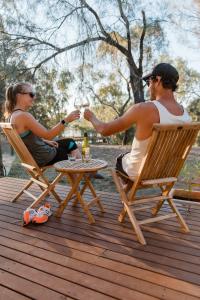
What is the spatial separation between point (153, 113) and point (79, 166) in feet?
2.82

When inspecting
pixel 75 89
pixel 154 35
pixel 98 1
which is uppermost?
pixel 98 1

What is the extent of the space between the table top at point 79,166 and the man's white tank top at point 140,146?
24 centimetres

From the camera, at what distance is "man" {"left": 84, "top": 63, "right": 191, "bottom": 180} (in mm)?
2191

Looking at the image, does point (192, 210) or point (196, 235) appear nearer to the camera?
point (196, 235)

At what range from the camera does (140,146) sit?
2355 millimetres

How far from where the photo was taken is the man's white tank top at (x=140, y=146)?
2215mm

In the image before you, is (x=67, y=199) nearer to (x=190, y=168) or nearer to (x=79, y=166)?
(x=79, y=166)

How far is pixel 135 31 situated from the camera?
8.66 meters

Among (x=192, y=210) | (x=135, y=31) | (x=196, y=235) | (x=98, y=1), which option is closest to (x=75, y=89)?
(x=98, y=1)

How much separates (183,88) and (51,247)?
45.4ft

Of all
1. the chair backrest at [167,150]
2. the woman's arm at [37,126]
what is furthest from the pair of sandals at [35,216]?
the chair backrest at [167,150]

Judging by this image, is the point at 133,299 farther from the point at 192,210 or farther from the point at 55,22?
the point at 55,22

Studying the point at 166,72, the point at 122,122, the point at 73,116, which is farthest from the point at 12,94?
the point at 166,72

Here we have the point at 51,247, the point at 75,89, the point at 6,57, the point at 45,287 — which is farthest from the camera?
the point at 75,89
